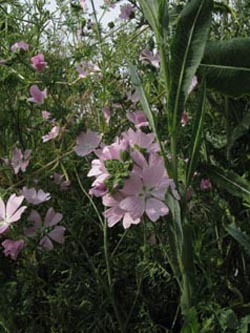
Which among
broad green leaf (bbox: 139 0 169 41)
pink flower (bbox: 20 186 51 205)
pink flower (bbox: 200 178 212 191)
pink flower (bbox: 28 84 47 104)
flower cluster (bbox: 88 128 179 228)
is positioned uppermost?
broad green leaf (bbox: 139 0 169 41)

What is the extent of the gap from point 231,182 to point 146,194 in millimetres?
308

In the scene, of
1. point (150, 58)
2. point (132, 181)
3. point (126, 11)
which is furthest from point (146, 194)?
point (126, 11)

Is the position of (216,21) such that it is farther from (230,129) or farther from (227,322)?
(227,322)

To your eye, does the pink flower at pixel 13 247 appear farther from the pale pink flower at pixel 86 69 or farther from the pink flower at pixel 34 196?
the pale pink flower at pixel 86 69

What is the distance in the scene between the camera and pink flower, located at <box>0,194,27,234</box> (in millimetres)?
1159

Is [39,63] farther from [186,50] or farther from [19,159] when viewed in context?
[186,50]

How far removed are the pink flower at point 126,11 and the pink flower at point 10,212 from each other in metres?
0.57

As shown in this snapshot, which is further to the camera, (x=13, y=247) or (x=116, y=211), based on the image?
(x=13, y=247)

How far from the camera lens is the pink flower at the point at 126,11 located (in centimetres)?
157

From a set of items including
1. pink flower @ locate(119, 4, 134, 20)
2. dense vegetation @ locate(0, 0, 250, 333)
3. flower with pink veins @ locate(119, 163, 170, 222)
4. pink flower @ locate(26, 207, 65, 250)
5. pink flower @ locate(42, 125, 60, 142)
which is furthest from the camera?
pink flower @ locate(119, 4, 134, 20)

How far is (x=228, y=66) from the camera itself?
142 centimetres

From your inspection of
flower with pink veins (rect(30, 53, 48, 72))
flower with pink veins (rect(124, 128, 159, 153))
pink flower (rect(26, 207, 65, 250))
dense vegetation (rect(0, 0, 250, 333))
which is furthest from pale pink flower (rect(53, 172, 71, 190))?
flower with pink veins (rect(124, 128, 159, 153))

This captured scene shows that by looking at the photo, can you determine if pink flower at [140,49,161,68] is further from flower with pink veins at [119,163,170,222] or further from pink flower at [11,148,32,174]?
flower with pink veins at [119,163,170,222]

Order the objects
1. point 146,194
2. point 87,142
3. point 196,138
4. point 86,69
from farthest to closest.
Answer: point 86,69, point 87,142, point 196,138, point 146,194
